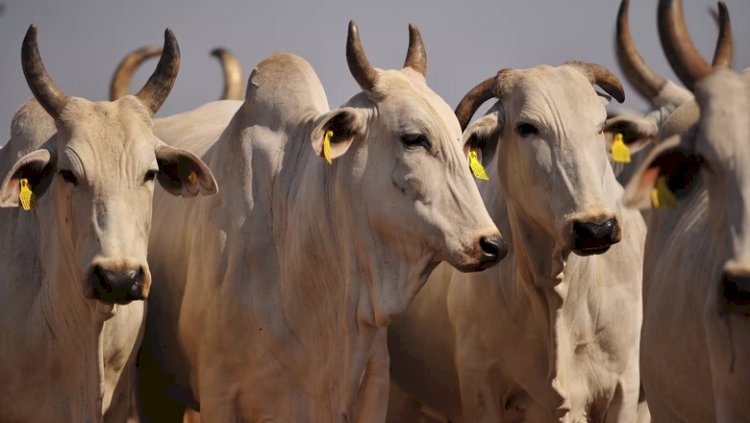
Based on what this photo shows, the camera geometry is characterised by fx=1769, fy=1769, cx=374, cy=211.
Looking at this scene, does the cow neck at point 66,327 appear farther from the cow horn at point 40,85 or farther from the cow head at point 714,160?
the cow head at point 714,160

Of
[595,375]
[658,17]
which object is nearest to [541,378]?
[595,375]

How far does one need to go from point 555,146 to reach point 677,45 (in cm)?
151

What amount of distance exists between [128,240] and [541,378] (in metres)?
2.66

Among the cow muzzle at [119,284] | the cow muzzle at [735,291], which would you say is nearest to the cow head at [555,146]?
the cow muzzle at [735,291]

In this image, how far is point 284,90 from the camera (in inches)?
390

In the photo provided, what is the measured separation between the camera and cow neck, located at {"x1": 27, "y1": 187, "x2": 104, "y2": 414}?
9.22 metres

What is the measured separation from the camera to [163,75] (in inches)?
374

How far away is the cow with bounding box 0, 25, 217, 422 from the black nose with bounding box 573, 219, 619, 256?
192 centimetres

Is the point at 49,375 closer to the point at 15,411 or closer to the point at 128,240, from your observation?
the point at 15,411

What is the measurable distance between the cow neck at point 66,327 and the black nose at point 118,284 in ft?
2.35

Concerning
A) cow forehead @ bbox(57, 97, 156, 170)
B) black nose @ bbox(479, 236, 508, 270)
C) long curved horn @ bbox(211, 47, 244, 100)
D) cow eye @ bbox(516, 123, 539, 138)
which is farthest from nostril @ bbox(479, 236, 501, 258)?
long curved horn @ bbox(211, 47, 244, 100)

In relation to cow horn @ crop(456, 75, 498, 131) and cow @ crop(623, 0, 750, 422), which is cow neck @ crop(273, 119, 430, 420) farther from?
cow @ crop(623, 0, 750, 422)

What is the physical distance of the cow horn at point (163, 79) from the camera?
9.45 metres

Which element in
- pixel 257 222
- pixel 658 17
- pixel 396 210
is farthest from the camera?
pixel 257 222
